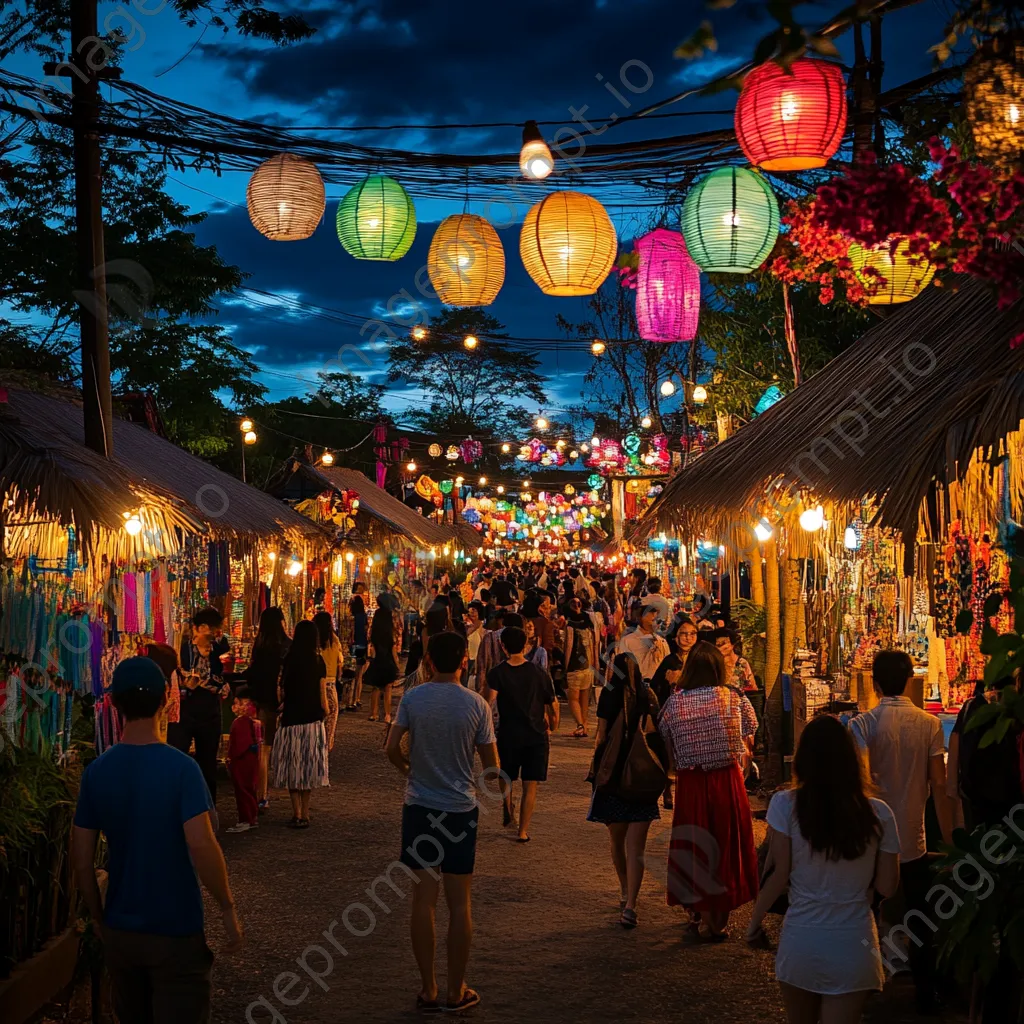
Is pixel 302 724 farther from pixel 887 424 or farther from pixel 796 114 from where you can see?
pixel 796 114

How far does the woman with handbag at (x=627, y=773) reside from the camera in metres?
7.64

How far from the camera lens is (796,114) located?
6.91 meters

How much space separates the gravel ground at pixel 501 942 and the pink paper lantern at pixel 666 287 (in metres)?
4.25

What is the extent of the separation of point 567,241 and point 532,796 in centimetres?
443

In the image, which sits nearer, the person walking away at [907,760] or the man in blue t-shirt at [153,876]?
the man in blue t-shirt at [153,876]

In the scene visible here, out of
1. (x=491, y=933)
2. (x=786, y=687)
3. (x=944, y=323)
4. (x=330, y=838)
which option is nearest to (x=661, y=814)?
(x=786, y=687)

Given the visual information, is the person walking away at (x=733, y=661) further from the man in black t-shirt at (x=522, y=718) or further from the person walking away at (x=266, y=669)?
the person walking away at (x=266, y=669)

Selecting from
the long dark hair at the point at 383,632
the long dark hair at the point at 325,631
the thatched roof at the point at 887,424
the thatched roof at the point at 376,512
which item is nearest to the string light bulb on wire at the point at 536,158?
the thatched roof at the point at 887,424

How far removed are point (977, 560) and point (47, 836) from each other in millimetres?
5748

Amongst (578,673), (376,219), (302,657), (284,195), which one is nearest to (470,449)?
(578,673)

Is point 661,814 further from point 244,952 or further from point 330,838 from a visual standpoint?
point 244,952

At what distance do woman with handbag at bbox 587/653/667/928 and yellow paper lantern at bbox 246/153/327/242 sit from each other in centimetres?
396

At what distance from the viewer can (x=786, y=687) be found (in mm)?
11383

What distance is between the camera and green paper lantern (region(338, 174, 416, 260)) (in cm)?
891
